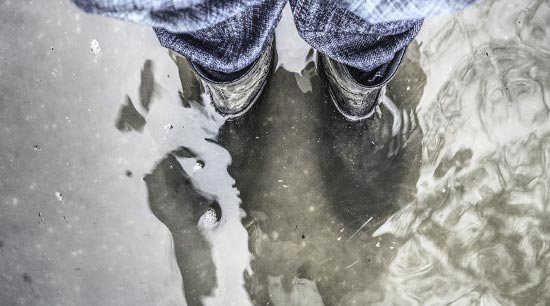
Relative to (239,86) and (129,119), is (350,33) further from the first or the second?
(129,119)

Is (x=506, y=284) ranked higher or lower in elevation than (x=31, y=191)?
higher

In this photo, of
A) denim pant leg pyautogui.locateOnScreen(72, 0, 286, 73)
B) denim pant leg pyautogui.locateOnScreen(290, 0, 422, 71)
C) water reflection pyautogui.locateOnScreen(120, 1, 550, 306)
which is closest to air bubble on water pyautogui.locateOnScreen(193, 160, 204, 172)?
water reflection pyautogui.locateOnScreen(120, 1, 550, 306)

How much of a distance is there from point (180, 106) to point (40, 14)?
1.39 ft

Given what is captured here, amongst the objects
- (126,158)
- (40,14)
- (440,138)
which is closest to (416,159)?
(440,138)

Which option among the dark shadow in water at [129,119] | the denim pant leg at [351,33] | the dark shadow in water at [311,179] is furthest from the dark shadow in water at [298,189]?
the denim pant leg at [351,33]

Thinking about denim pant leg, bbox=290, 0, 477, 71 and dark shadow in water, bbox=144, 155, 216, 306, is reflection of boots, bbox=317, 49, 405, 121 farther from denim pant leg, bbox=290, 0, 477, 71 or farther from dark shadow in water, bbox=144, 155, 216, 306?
dark shadow in water, bbox=144, 155, 216, 306

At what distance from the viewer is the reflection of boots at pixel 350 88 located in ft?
3.17

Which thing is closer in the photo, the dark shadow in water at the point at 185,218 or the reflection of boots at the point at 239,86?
the reflection of boots at the point at 239,86

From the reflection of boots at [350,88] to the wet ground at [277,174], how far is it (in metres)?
0.03

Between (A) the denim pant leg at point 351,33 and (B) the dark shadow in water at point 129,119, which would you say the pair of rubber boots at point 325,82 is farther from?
(B) the dark shadow in water at point 129,119

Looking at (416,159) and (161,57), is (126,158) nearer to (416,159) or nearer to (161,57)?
(161,57)

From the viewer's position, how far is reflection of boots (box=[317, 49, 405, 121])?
3.17 ft

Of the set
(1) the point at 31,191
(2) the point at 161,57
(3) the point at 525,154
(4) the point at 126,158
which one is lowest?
(1) the point at 31,191

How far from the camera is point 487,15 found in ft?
3.81
